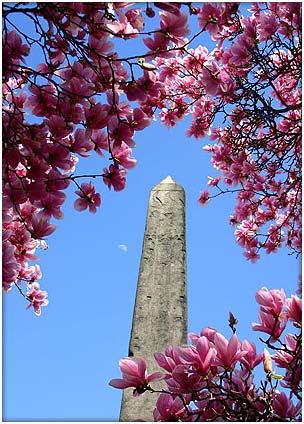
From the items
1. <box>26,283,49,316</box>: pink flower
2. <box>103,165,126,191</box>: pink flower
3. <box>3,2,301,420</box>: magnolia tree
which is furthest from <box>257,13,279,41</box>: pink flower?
<box>26,283,49,316</box>: pink flower

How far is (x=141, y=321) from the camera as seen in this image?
412 cm

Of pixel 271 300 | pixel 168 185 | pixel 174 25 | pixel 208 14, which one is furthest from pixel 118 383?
pixel 168 185

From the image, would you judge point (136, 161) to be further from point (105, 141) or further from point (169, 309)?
point (169, 309)

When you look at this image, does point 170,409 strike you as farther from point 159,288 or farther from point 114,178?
point 159,288

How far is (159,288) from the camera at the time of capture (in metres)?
4.25

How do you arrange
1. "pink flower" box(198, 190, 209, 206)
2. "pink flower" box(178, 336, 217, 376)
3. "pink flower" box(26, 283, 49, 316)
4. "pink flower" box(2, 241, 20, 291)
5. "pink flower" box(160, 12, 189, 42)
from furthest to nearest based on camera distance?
"pink flower" box(198, 190, 209, 206) < "pink flower" box(26, 283, 49, 316) < "pink flower" box(160, 12, 189, 42) < "pink flower" box(2, 241, 20, 291) < "pink flower" box(178, 336, 217, 376)

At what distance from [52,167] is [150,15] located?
2.33ft

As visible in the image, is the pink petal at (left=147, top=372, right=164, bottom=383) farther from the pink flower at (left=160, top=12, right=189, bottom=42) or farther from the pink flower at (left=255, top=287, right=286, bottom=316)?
the pink flower at (left=160, top=12, right=189, bottom=42)

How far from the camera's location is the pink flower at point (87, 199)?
2541 mm

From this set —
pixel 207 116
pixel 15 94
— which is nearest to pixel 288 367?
pixel 15 94

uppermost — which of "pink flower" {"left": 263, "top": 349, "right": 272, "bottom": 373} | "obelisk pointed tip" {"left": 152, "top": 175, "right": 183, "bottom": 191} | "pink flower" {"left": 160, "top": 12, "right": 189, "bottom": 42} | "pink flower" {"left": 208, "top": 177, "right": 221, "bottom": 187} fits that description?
"pink flower" {"left": 208, "top": 177, "right": 221, "bottom": 187}

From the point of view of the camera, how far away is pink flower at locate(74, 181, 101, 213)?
8.34ft

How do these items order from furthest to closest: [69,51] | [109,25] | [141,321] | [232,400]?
1. [141,321]
2. [69,51]
3. [109,25]
4. [232,400]

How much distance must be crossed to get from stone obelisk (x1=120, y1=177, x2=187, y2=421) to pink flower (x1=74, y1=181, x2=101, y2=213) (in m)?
1.68
